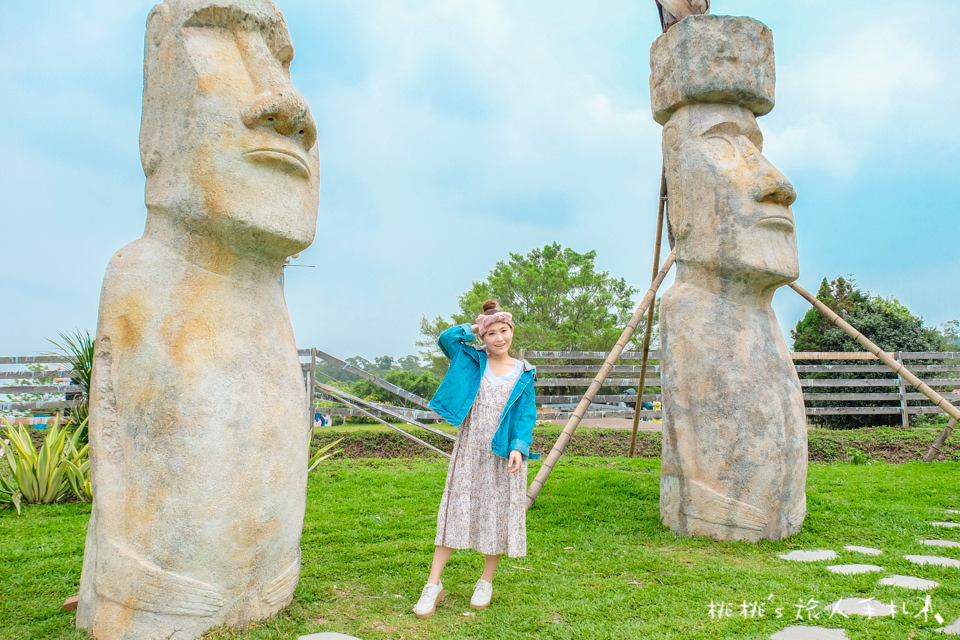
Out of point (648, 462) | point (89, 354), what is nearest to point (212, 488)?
point (89, 354)

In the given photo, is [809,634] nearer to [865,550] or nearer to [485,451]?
[485,451]

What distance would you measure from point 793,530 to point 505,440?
2470mm

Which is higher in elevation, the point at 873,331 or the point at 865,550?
the point at 873,331

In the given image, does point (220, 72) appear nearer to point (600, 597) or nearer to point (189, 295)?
point (189, 295)

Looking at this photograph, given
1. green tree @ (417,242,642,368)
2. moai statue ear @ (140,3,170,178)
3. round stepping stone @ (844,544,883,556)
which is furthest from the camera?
green tree @ (417,242,642,368)

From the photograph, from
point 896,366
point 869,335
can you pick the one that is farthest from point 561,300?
point 896,366

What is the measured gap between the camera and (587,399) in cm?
517

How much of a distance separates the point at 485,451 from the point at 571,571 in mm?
1030

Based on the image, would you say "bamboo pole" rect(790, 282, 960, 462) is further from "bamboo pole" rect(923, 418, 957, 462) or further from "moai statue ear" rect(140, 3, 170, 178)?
"moai statue ear" rect(140, 3, 170, 178)

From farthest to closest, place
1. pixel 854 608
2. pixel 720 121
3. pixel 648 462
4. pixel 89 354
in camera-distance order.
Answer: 1. pixel 648 462
2. pixel 89 354
3. pixel 720 121
4. pixel 854 608

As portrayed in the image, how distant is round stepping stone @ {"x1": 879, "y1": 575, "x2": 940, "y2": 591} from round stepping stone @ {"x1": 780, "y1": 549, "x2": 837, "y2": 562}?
0.47 metres

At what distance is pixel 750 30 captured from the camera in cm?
498

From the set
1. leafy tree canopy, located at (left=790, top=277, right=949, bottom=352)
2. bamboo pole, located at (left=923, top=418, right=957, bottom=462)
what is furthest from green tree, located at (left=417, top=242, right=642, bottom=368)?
bamboo pole, located at (left=923, top=418, right=957, bottom=462)

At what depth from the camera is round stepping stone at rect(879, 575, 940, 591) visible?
344 cm
